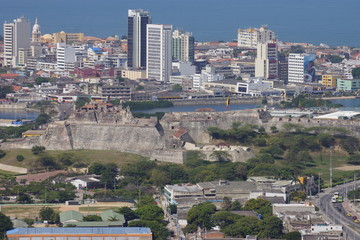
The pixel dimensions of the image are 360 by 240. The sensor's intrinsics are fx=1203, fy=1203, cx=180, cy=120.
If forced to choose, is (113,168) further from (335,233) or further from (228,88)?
(228,88)

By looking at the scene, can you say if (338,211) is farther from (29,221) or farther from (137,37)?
(137,37)

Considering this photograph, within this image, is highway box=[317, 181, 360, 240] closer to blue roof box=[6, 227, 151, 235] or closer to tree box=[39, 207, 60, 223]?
blue roof box=[6, 227, 151, 235]

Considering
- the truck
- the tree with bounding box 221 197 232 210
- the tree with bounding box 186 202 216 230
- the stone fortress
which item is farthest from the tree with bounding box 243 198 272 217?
the stone fortress

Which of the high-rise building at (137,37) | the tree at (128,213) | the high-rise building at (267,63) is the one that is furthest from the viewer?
the high-rise building at (137,37)

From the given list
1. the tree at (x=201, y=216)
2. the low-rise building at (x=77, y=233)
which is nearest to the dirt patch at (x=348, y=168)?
the tree at (x=201, y=216)

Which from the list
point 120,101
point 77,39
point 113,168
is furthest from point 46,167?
point 77,39

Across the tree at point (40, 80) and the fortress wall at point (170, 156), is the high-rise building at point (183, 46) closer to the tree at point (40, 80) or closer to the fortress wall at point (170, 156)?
the tree at point (40, 80)
